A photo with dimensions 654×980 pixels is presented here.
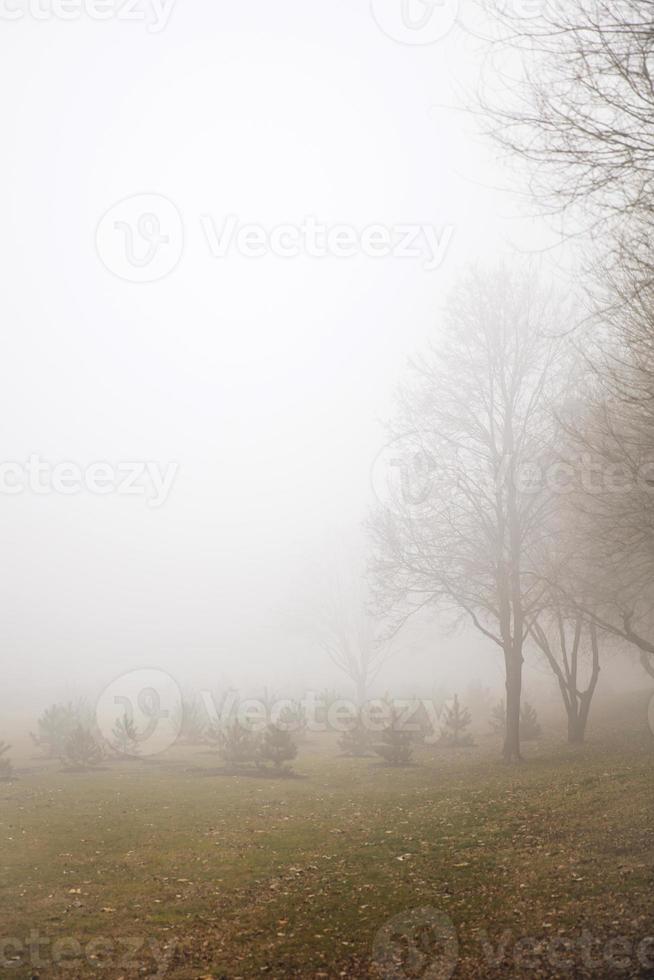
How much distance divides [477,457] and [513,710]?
6.76 metres

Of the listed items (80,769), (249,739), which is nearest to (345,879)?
(249,739)

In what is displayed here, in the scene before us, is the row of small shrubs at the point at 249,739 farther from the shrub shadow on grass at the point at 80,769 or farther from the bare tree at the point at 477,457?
the bare tree at the point at 477,457

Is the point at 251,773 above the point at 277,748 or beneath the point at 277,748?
beneath

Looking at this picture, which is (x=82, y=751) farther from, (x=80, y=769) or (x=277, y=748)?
(x=277, y=748)

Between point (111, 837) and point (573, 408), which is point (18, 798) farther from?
point (573, 408)

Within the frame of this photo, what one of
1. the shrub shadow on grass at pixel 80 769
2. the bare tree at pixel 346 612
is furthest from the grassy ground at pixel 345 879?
the bare tree at pixel 346 612

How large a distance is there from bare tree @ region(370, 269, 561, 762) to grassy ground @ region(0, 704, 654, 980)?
480cm

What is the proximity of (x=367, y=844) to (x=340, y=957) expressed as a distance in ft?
14.8

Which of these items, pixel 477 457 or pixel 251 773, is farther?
pixel 251 773

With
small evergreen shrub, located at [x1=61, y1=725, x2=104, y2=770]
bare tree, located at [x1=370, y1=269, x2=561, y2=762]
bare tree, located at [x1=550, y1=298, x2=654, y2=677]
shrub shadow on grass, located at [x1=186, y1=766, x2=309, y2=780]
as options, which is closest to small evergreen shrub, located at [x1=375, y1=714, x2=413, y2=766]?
shrub shadow on grass, located at [x1=186, y1=766, x2=309, y2=780]

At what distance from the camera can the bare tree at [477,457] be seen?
18.4 m

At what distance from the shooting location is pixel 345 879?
8.88m

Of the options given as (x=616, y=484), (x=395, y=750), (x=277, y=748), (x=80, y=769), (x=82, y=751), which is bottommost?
(x=80, y=769)

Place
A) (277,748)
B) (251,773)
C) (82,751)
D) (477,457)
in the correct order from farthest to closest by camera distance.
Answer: (82,751), (277,748), (251,773), (477,457)
